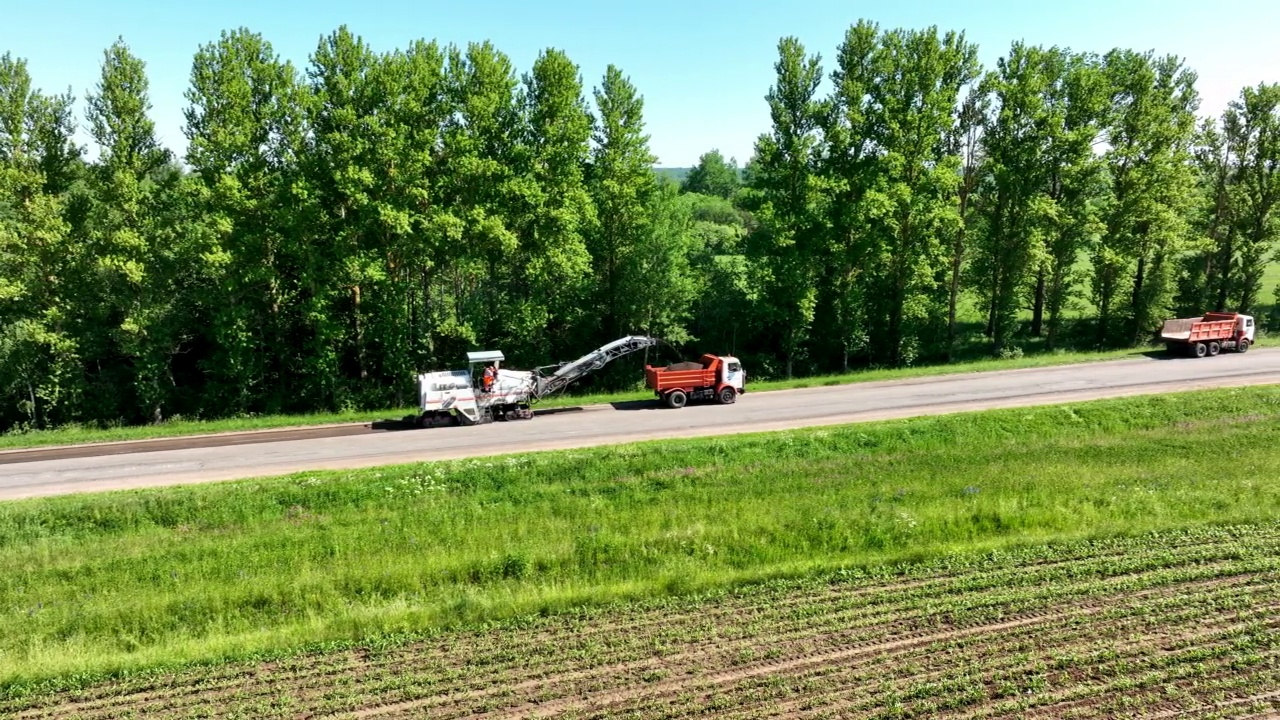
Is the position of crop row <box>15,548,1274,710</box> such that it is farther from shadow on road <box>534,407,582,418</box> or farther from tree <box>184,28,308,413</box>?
tree <box>184,28,308,413</box>

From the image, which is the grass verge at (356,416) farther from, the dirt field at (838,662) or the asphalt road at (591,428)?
the dirt field at (838,662)

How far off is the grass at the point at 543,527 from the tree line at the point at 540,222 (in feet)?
38.0

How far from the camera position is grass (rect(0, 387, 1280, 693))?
11602 mm

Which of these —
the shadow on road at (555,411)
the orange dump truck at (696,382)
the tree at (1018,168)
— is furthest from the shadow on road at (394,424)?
the tree at (1018,168)

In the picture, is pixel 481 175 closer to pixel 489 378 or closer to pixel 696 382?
pixel 489 378

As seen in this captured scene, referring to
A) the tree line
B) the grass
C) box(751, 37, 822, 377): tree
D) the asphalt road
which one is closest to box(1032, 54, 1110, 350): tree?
the tree line

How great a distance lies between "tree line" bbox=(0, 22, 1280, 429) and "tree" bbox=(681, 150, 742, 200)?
62.1m

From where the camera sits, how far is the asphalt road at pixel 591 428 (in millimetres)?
20594

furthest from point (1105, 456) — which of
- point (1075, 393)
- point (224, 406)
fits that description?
point (224, 406)

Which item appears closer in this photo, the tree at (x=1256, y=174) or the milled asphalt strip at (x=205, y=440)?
the milled asphalt strip at (x=205, y=440)

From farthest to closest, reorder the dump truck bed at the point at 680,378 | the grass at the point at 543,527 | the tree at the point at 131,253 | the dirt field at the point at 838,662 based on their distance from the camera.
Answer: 1. the dump truck bed at the point at 680,378
2. the tree at the point at 131,253
3. the grass at the point at 543,527
4. the dirt field at the point at 838,662

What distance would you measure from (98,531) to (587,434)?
13427mm

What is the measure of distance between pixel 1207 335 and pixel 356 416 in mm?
39028

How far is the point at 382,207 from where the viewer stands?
2577 cm
